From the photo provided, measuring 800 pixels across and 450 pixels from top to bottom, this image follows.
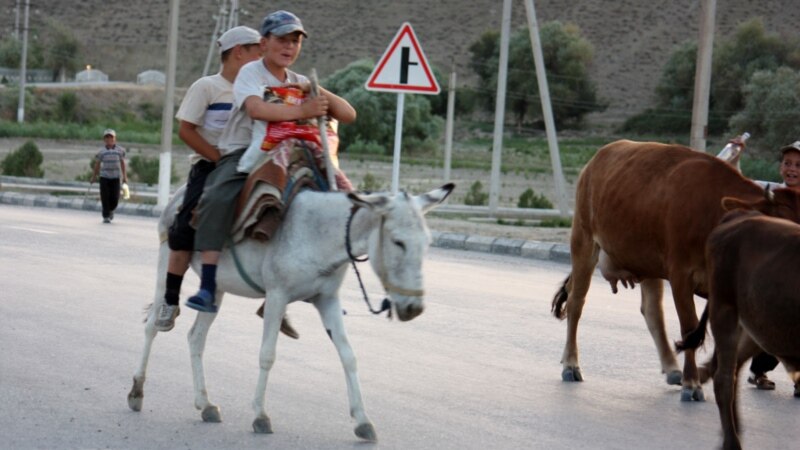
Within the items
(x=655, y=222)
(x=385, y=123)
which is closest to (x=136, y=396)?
(x=655, y=222)

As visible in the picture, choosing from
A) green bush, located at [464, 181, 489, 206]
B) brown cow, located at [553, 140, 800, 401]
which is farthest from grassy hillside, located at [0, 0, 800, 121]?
brown cow, located at [553, 140, 800, 401]

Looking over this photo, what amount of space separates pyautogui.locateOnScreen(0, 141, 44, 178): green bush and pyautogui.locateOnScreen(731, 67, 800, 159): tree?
2825 centimetres

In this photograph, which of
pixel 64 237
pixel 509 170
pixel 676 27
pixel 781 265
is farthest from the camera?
pixel 676 27

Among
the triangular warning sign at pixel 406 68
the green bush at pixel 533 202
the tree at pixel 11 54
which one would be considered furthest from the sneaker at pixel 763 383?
the tree at pixel 11 54

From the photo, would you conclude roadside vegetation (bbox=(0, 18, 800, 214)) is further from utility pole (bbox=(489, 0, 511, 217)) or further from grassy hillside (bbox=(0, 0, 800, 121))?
utility pole (bbox=(489, 0, 511, 217))

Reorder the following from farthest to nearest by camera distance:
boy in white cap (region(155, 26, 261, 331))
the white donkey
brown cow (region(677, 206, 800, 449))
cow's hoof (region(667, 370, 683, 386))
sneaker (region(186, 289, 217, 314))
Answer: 1. cow's hoof (region(667, 370, 683, 386))
2. boy in white cap (region(155, 26, 261, 331))
3. sneaker (region(186, 289, 217, 314))
4. the white donkey
5. brown cow (region(677, 206, 800, 449))

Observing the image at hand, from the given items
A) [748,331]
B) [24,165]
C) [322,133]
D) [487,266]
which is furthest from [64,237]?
[24,165]

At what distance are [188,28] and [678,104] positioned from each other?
154 feet

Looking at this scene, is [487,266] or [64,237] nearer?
[487,266]

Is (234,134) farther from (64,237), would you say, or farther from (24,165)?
(24,165)

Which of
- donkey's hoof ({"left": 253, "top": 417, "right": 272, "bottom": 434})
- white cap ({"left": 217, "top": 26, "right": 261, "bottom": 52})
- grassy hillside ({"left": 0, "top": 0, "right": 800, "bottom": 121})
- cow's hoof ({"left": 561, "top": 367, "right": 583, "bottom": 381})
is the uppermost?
grassy hillside ({"left": 0, "top": 0, "right": 800, "bottom": 121})

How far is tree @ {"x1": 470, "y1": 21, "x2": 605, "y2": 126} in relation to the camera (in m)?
91.6

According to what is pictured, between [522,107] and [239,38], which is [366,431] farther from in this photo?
[522,107]

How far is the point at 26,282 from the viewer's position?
563 inches
